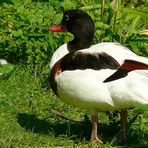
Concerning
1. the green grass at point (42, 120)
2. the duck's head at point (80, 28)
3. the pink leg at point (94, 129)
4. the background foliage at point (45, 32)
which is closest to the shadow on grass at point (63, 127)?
the green grass at point (42, 120)

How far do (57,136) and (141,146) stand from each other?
744 millimetres

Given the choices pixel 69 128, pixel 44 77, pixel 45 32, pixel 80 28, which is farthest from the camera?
pixel 45 32

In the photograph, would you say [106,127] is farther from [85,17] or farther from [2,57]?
[2,57]

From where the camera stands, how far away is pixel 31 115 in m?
6.09

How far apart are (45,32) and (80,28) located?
1.22 metres

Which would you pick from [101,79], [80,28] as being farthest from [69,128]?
[80,28]

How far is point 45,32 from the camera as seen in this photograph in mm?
6973

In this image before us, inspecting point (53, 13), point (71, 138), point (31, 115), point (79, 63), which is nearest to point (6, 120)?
point (31, 115)

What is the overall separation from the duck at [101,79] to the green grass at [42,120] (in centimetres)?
19

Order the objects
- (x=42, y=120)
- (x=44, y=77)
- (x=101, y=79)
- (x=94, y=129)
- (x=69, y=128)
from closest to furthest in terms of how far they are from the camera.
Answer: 1. (x=101, y=79)
2. (x=94, y=129)
3. (x=69, y=128)
4. (x=42, y=120)
5. (x=44, y=77)

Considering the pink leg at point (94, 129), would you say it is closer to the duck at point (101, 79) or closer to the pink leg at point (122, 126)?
the duck at point (101, 79)

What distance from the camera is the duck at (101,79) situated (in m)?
4.97

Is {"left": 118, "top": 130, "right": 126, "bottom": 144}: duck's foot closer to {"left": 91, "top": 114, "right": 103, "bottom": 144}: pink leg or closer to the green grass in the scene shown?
the green grass

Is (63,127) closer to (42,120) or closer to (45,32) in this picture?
(42,120)
